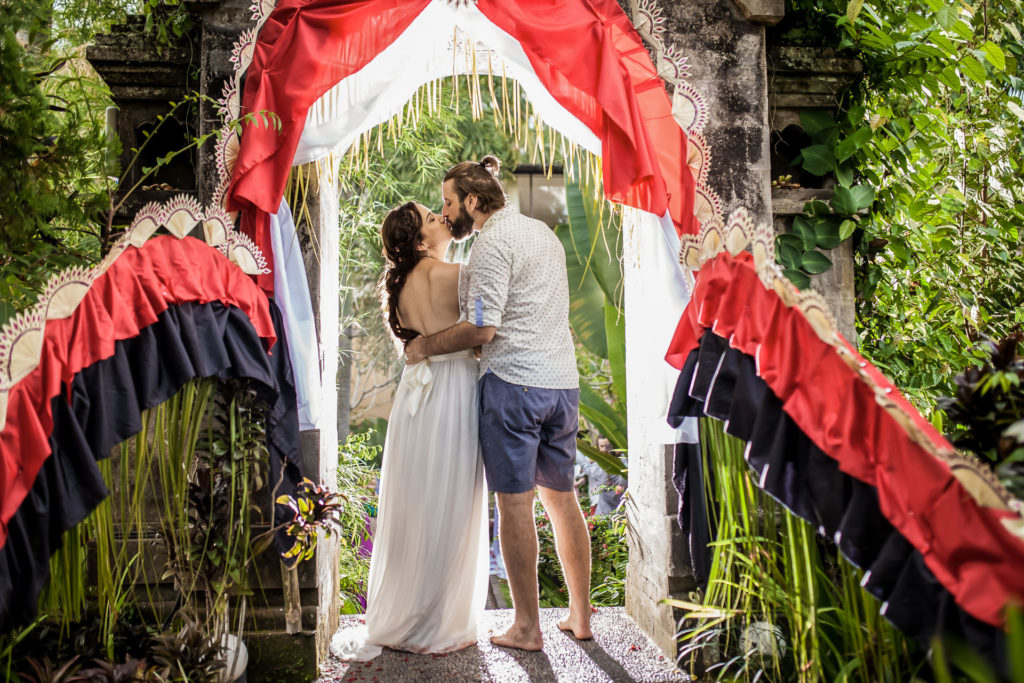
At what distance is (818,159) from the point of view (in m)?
3.21

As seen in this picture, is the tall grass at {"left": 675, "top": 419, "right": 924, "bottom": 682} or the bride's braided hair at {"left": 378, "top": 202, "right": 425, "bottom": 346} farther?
the bride's braided hair at {"left": 378, "top": 202, "right": 425, "bottom": 346}

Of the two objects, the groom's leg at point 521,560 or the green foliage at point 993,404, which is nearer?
the green foliage at point 993,404

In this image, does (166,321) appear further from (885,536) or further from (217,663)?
(885,536)

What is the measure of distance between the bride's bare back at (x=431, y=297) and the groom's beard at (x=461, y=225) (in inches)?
5.1

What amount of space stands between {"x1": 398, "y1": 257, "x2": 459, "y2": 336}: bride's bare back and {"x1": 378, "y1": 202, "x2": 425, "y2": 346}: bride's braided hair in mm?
42

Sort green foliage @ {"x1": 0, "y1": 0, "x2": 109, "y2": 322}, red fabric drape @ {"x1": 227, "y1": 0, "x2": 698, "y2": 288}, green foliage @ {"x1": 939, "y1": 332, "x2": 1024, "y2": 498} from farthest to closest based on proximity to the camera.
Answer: red fabric drape @ {"x1": 227, "y1": 0, "x2": 698, "y2": 288} → green foliage @ {"x1": 0, "y1": 0, "x2": 109, "y2": 322} → green foliage @ {"x1": 939, "y1": 332, "x2": 1024, "y2": 498}

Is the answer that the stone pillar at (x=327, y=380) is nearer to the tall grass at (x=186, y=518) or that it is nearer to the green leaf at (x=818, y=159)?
the tall grass at (x=186, y=518)

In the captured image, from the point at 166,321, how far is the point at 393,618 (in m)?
1.52

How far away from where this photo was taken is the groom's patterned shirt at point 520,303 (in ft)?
10.1

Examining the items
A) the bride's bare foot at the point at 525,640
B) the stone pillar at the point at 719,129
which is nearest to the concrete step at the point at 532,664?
the bride's bare foot at the point at 525,640

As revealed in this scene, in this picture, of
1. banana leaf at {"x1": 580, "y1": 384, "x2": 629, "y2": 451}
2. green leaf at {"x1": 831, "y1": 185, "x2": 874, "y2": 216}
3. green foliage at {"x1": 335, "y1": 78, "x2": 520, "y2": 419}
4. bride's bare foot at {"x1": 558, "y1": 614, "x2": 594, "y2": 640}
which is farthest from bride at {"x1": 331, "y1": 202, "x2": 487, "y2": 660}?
green foliage at {"x1": 335, "y1": 78, "x2": 520, "y2": 419}

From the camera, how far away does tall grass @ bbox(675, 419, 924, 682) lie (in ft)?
6.98

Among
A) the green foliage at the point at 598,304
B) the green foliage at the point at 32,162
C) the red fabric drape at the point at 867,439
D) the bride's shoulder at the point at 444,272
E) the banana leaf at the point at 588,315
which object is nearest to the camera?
the red fabric drape at the point at 867,439

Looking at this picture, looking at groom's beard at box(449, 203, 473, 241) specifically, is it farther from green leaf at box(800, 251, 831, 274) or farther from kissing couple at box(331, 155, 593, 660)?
green leaf at box(800, 251, 831, 274)
